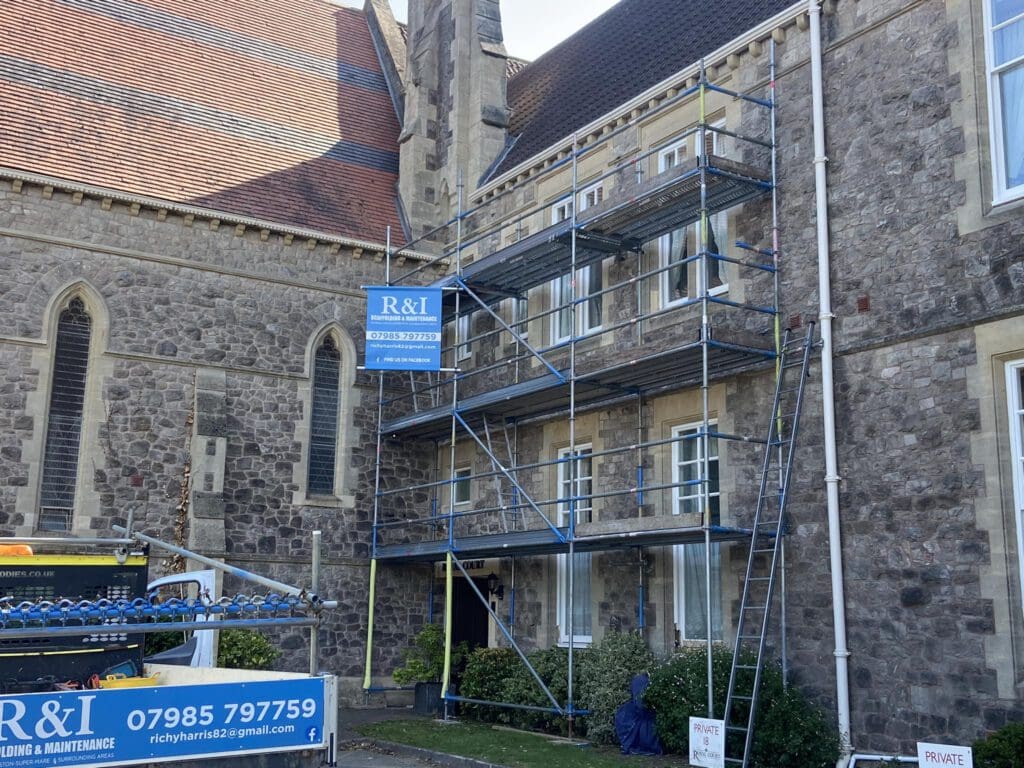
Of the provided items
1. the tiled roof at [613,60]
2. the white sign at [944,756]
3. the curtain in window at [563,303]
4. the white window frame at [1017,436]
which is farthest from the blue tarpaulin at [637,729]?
the tiled roof at [613,60]

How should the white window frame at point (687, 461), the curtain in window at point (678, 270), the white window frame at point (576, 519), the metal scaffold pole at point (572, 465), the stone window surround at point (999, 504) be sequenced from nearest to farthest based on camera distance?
the stone window surround at point (999, 504) → the white window frame at point (687, 461) → the metal scaffold pole at point (572, 465) → the curtain in window at point (678, 270) → the white window frame at point (576, 519)

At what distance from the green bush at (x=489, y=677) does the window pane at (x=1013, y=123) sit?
33.8 feet

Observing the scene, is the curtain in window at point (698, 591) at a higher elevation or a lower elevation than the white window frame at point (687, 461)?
lower

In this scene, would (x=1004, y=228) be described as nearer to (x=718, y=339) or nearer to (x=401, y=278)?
(x=718, y=339)

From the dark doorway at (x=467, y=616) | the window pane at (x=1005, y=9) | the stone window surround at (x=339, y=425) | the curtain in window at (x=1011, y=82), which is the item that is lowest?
the dark doorway at (x=467, y=616)

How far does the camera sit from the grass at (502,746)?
45.9ft

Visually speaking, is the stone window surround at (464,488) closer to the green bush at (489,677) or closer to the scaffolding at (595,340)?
the scaffolding at (595,340)

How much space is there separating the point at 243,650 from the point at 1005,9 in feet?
46.8

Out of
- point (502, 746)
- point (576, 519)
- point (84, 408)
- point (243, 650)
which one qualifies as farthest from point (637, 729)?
point (84, 408)

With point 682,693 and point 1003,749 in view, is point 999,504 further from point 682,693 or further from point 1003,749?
point 682,693

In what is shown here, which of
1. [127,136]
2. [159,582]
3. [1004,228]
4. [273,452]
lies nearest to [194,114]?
[127,136]

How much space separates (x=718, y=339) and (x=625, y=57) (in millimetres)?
9293

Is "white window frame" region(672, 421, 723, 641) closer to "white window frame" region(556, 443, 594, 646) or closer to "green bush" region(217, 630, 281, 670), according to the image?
"white window frame" region(556, 443, 594, 646)

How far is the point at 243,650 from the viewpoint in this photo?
18953 mm
